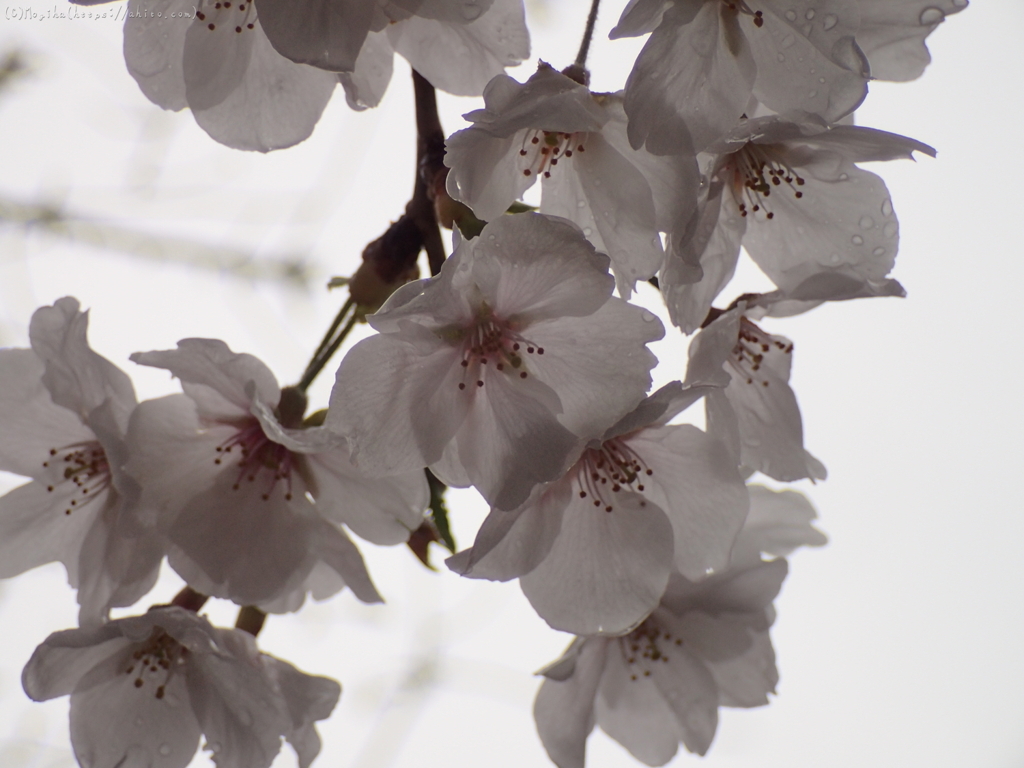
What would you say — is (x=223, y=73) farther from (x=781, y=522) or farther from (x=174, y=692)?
(x=781, y=522)

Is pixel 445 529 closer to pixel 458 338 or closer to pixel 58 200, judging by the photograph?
pixel 458 338

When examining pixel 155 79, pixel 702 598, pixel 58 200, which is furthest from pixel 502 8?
pixel 58 200

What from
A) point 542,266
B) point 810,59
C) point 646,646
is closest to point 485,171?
point 542,266

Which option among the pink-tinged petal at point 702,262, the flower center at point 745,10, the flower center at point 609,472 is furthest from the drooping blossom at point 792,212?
the flower center at point 609,472

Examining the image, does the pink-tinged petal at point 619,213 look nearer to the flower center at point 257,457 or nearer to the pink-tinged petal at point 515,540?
the pink-tinged petal at point 515,540

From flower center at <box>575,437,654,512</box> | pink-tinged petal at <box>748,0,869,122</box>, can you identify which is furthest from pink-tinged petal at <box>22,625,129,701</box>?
pink-tinged petal at <box>748,0,869,122</box>

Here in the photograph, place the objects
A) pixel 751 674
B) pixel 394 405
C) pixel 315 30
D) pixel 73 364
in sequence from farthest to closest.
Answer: pixel 751 674 → pixel 73 364 → pixel 394 405 → pixel 315 30
